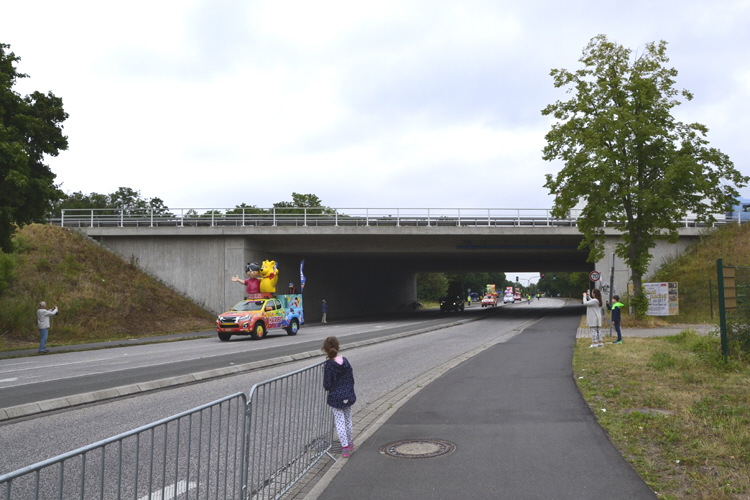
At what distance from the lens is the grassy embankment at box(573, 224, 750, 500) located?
16.9 feet

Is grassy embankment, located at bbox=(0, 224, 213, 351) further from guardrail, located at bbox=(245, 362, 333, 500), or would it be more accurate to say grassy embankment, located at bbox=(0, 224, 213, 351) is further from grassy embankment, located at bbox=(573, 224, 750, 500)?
grassy embankment, located at bbox=(573, 224, 750, 500)

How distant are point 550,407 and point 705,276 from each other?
97.4ft

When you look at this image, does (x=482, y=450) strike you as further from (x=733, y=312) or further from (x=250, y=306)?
(x=250, y=306)

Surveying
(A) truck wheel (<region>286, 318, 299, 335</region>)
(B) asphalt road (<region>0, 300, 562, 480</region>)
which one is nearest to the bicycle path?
(B) asphalt road (<region>0, 300, 562, 480</region>)

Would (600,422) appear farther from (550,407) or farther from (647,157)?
(647,157)

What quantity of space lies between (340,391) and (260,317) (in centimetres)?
1949

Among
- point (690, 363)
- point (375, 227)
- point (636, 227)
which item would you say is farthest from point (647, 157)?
point (690, 363)

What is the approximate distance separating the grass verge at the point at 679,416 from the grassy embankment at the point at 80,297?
21273mm

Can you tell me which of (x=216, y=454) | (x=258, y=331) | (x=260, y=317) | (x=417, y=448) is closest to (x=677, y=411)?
(x=417, y=448)

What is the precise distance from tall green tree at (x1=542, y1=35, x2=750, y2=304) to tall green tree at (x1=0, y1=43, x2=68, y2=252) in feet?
74.0

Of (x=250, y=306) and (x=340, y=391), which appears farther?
(x=250, y=306)

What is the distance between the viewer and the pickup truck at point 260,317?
24.3 metres

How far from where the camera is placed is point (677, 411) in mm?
7641

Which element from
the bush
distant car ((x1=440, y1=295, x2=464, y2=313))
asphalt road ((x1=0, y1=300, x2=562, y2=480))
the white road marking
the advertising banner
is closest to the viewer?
the white road marking
